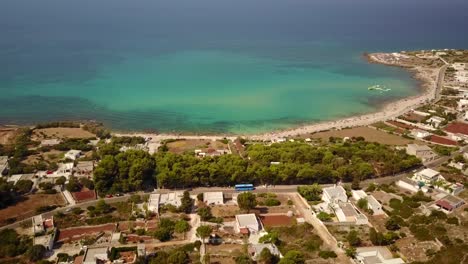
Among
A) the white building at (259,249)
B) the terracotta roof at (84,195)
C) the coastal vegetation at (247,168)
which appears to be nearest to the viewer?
the white building at (259,249)

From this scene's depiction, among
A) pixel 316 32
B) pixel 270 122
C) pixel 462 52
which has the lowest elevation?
pixel 270 122

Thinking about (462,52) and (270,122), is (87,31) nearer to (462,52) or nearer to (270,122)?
(270,122)

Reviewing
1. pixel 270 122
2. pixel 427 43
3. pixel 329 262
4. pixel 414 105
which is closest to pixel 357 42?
pixel 427 43

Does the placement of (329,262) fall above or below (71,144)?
below

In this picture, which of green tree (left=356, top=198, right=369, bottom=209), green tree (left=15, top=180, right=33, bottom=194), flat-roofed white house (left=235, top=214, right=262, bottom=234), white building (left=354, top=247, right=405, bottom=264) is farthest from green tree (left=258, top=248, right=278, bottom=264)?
green tree (left=15, top=180, right=33, bottom=194)

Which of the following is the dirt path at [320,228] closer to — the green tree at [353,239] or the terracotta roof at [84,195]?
the green tree at [353,239]

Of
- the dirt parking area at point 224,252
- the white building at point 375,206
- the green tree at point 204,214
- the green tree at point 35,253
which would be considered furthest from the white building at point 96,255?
the white building at point 375,206
